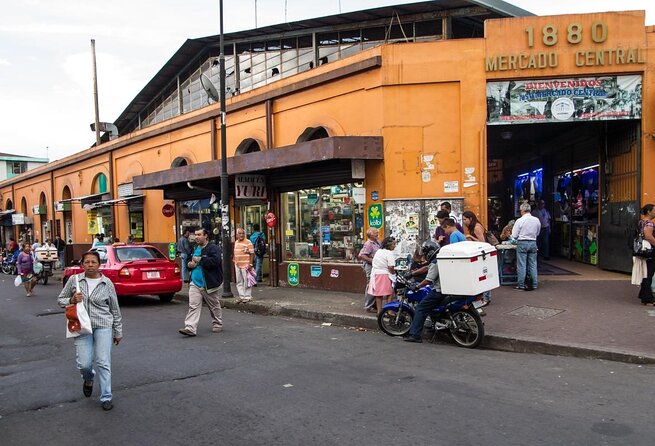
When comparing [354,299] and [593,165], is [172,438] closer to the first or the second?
[354,299]

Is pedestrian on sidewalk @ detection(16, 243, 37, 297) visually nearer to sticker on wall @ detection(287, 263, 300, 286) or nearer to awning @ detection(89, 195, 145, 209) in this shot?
awning @ detection(89, 195, 145, 209)

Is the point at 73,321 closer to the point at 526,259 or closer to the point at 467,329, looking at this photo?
the point at 467,329

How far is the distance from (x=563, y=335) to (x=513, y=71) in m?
6.25

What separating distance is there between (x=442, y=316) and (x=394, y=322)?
3.00ft

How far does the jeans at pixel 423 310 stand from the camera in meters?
7.82

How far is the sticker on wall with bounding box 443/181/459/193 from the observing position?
1177 centimetres

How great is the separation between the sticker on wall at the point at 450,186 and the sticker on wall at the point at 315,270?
3774 mm

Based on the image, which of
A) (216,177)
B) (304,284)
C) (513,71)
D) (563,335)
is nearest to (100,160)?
(216,177)

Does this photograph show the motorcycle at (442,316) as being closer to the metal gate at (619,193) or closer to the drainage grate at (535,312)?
the drainage grate at (535,312)

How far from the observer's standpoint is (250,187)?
48.1 feet

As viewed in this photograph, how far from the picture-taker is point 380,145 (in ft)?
39.4

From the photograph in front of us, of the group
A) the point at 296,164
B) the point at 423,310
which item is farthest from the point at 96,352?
the point at 296,164

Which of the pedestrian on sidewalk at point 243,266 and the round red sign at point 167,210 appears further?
the round red sign at point 167,210

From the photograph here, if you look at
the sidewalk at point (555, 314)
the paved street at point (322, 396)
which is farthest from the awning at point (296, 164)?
the paved street at point (322, 396)
